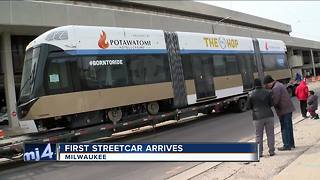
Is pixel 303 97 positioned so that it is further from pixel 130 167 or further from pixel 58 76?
pixel 130 167

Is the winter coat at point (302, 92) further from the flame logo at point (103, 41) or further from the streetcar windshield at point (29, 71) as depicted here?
the streetcar windshield at point (29, 71)

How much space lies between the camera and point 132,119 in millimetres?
16172

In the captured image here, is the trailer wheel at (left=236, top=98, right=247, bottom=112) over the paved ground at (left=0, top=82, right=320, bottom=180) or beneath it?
over

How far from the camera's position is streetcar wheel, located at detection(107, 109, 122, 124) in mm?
15405

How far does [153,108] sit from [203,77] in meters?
3.54

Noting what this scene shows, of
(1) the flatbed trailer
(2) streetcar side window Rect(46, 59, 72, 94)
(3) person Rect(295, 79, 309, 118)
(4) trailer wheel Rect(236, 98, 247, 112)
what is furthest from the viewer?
(4) trailer wheel Rect(236, 98, 247, 112)

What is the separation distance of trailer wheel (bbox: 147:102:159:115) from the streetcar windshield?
4.76m

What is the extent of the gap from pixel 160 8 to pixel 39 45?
4801 centimetres

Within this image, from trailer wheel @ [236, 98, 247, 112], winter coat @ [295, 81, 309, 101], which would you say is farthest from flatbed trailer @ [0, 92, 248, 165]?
trailer wheel @ [236, 98, 247, 112]

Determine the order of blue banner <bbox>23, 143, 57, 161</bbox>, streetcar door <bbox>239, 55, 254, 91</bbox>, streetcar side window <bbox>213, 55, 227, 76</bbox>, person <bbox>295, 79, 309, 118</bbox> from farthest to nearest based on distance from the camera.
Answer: streetcar door <bbox>239, 55, 254, 91</bbox>, streetcar side window <bbox>213, 55, 227, 76</bbox>, person <bbox>295, 79, 309, 118</bbox>, blue banner <bbox>23, 143, 57, 161</bbox>

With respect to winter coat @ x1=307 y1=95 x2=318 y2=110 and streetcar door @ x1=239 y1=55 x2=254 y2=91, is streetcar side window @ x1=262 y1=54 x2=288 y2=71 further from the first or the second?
winter coat @ x1=307 y1=95 x2=318 y2=110

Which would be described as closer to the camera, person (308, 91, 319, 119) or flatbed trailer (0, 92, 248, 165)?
flatbed trailer (0, 92, 248, 165)

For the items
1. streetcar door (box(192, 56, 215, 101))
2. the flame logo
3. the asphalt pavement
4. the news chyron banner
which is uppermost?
the flame logo

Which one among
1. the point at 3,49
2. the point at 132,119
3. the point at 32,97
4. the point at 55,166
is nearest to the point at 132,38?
the point at 132,119
